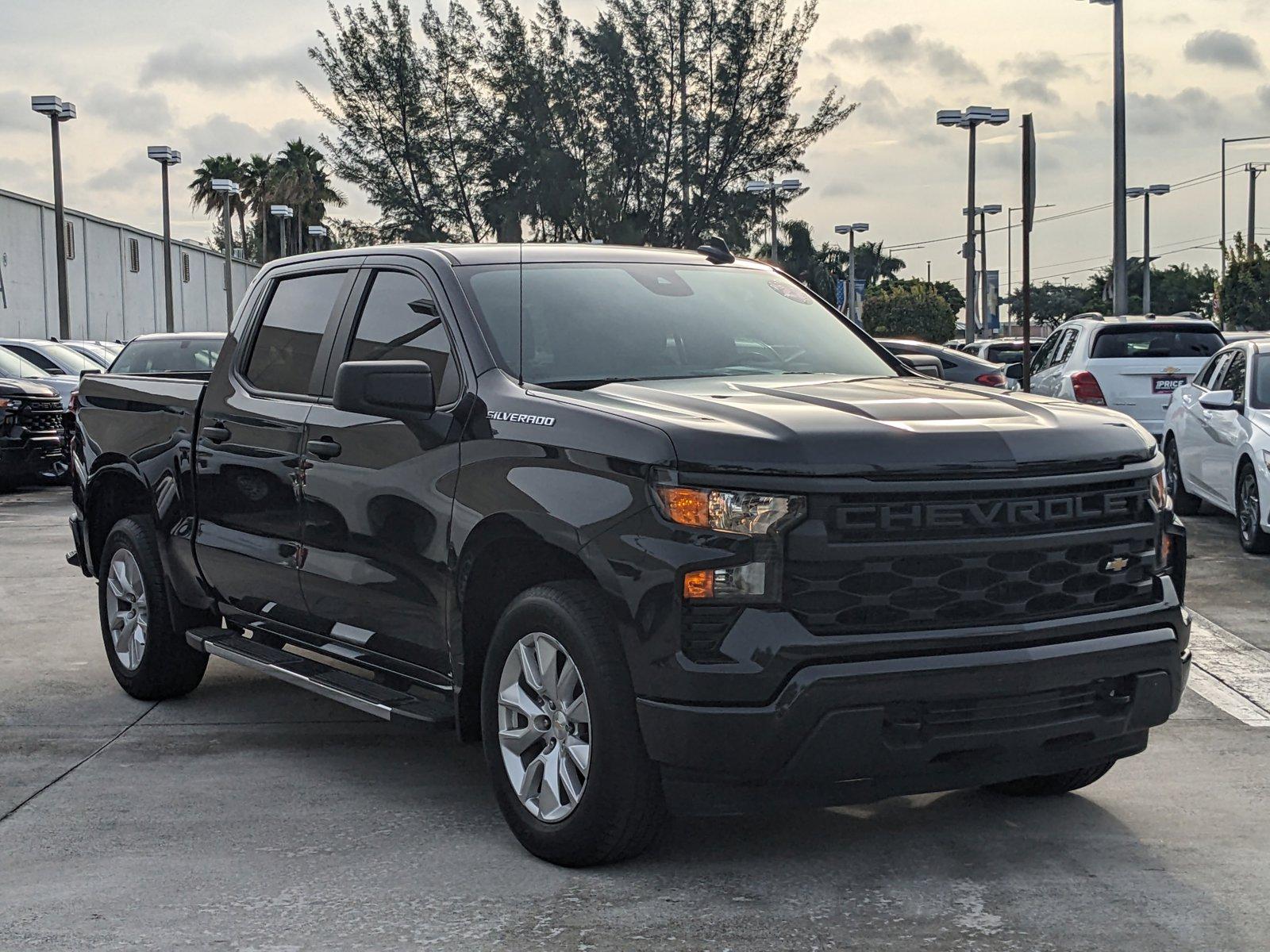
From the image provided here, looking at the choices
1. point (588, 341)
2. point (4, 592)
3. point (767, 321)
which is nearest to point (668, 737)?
point (588, 341)

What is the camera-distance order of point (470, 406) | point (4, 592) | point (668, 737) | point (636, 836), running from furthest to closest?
point (4, 592) < point (470, 406) < point (636, 836) < point (668, 737)

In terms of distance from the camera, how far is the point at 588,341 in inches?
222

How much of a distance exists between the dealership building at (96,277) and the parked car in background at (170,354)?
29.5 metres

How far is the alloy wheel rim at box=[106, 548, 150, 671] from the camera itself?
7.30 m

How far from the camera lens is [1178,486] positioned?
1449cm

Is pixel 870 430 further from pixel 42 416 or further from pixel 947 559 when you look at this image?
pixel 42 416

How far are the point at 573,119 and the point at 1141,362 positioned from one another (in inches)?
884

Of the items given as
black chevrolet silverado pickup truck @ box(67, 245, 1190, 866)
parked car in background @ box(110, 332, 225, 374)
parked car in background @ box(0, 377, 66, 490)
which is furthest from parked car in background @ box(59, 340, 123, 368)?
black chevrolet silverado pickup truck @ box(67, 245, 1190, 866)

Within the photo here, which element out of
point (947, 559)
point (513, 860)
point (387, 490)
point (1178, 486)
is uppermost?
point (387, 490)

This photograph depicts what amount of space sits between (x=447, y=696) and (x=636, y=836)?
3.24ft

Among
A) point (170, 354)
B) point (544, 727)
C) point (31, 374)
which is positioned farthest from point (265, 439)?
point (31, 374)

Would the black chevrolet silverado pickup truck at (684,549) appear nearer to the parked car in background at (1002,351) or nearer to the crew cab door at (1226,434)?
the crew cab door at (1226,434)

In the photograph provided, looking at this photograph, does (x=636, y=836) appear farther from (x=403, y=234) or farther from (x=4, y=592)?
(x=403, y=234)

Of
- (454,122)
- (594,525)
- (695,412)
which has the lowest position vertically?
(594,525)
